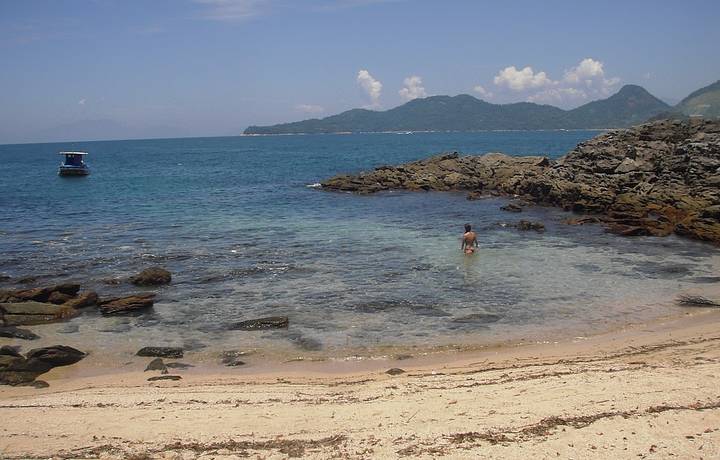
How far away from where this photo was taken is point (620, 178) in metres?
38.4

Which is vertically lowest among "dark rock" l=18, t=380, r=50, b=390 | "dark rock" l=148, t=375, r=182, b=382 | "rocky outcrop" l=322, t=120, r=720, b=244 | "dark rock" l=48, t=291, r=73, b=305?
"dark rock" l=18, t=380, r=50, b=390

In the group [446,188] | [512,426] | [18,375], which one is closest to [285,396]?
[512,426]

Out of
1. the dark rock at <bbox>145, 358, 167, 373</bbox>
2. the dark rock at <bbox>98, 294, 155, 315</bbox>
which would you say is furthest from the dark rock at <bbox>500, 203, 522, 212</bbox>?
the dark rock at <bbox>145, 358, 167, 373</bbox>

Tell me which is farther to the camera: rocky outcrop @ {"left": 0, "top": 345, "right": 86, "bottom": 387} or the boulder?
the boulder

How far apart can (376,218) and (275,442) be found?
93.1 ft

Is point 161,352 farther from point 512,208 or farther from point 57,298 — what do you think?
point 512,208

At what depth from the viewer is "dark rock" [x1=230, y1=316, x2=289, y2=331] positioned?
54.0 feet

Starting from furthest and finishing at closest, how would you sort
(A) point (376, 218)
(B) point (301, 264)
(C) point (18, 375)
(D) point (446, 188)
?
1. (D) point (446, 188)
2. (A) point (376, 218)
3. (B) point (301, 264)
4. (C) point (18, 375)

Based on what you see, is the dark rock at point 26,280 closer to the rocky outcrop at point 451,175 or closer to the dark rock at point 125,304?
the dark rock at point 125,304

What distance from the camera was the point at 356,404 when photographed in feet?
34.3

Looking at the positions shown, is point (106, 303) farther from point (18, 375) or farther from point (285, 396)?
point (285, 396)

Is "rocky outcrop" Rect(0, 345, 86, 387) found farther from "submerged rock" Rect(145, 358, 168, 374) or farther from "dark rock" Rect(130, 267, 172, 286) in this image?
"dark rock" Rect(130, 267, 172, 286)

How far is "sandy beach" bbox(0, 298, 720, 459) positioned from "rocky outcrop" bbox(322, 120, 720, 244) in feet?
62.5

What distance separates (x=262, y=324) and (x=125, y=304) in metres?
4.92
